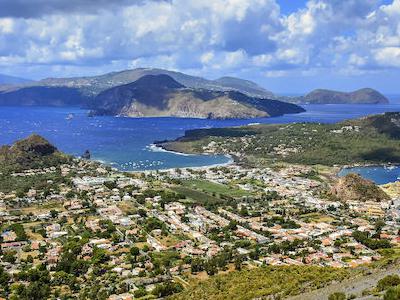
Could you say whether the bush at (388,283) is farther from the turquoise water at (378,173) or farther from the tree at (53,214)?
the turquoise water at (378,173)

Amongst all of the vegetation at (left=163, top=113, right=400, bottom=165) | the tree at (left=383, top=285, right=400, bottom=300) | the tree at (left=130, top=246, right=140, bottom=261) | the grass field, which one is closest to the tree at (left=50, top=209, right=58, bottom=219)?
the grass field

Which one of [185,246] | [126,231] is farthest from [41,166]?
[185,246]

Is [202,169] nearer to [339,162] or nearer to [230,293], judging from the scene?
[339,162]

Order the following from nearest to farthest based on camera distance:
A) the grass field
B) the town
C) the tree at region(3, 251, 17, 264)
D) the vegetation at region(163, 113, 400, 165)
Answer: the town → the tree at region(3, 251, 17, 264) → the grass field → the vegetation at region(163, 113, 400, 165)

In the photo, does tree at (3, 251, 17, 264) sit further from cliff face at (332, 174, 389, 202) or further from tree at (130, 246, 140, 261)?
cliff face at (332, 174, 389, 202)

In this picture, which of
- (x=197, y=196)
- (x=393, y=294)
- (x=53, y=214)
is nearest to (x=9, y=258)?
(x=53, y=214)

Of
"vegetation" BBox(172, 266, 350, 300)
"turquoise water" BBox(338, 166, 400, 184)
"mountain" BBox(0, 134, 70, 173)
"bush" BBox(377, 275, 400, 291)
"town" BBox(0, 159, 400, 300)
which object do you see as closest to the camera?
"bush" BBox(377, 275, 400, 291)

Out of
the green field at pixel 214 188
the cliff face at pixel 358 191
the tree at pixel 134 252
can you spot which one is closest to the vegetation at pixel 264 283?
the tree at pixel 134 252
